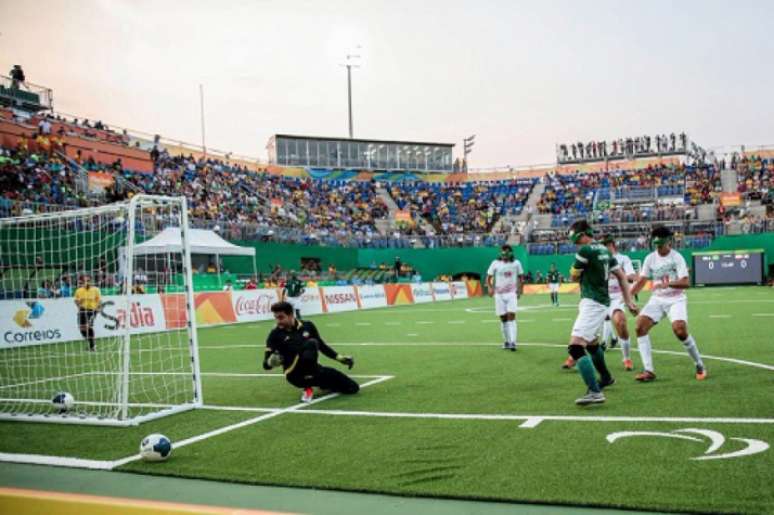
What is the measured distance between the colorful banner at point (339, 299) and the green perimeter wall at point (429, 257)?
7.94 metres

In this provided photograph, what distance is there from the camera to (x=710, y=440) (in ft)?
18.4

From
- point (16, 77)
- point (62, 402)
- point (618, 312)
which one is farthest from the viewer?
point (16, 77)

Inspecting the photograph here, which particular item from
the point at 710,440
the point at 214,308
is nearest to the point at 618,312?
the point at 710,440

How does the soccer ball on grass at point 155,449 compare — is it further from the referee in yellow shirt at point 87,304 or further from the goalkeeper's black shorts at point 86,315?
the referee in yellow shirt at point 87,304

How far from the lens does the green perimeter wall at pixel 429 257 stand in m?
40.2

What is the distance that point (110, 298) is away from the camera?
19547mm

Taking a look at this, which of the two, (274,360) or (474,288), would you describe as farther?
(474,288)

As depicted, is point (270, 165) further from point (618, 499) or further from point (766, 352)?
→ point (618, 499)

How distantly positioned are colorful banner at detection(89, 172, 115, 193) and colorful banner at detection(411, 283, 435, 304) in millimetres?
18061

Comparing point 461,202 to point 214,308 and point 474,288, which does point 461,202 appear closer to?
point 474,288

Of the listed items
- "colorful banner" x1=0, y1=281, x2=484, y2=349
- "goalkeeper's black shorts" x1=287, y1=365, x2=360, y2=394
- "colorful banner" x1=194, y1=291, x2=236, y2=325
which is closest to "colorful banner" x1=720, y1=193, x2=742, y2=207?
"colorful banner" x1=0, y1=281, x2=484, y2=349

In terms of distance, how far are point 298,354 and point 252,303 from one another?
60.5 feet

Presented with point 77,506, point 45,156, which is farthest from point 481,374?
point 45,156

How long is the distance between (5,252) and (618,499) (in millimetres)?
20029
